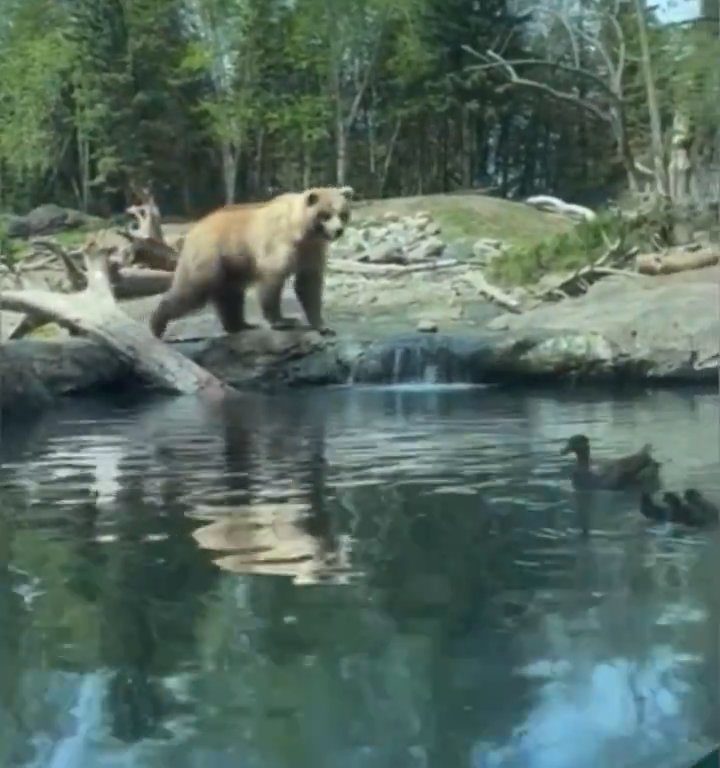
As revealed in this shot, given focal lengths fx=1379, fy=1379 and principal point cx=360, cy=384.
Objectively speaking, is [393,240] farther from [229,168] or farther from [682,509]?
[682,509]

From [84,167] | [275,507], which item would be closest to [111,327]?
[84,167]

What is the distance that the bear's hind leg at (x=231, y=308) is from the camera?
1.94m

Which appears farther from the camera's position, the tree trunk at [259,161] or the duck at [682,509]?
the duck at [682,509]

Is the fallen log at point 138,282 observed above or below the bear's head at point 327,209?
below

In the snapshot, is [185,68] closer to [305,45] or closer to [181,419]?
[305,45]

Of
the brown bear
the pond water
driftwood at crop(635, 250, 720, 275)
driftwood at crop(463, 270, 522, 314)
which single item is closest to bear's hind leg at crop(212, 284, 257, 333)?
the brown bear

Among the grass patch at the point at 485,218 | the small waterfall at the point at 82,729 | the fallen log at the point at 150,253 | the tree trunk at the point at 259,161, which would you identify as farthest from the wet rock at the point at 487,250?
the small waterfall at the point at 82,729

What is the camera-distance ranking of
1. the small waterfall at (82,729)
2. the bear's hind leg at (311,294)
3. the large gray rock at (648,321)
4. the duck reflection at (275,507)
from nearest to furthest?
the small waterfall at (82,729) → the duck reflection at (275,507) → the bear's hind leg at (311,294) → the large gray rock at (648,321)

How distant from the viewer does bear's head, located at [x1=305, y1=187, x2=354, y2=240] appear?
6.30 ft

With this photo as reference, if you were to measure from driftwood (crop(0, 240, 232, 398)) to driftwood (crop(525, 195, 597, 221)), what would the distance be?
0.55m

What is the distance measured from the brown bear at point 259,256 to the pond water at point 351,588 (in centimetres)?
13

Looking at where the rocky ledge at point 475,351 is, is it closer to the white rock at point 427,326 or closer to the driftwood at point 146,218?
the white rock at point 427,326

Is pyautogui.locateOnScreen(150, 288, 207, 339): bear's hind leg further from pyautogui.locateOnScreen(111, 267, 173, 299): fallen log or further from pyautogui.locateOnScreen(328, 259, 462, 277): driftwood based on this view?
pyautogui.locateOnScreen(328, 259, 462, 277): driftwood

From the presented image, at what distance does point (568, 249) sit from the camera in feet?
6.74
